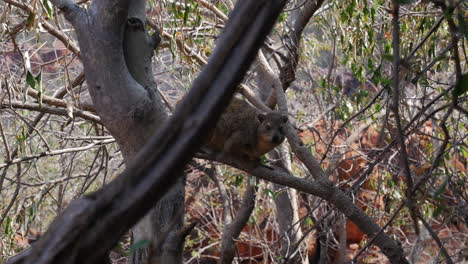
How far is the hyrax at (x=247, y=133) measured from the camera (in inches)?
190

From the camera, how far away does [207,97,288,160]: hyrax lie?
190 inches

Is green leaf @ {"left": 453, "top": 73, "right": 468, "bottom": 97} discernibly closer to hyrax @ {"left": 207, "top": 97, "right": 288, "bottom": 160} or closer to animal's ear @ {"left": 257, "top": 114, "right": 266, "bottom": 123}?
hyrax @ {"left": 207, "top": 97, "right": 288, "bottom": 160}

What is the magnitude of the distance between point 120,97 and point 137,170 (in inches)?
60.6

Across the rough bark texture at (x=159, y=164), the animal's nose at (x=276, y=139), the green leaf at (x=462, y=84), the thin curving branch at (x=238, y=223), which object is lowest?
the rough bark texture at (x=159, y=164)

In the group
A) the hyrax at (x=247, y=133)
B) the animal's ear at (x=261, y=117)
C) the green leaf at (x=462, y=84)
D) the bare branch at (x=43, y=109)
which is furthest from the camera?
the animal's ear at (x=261, y=117)

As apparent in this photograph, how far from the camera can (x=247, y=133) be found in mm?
5035

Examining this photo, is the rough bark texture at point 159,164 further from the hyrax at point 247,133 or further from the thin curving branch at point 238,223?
the thin curving branch at point 238,223

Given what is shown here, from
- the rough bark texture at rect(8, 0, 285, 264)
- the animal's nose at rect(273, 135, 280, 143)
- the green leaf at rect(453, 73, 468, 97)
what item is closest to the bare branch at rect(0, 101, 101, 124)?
the animal's nose at rect(273, 135, 280, 143)

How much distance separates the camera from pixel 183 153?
3.83 ft

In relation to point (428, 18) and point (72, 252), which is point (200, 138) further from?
point (428, 18)

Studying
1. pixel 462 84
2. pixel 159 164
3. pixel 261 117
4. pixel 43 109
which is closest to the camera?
pixel 159 164

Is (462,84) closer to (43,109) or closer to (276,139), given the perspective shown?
(276,139)

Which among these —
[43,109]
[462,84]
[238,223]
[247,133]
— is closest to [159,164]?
[462,84]

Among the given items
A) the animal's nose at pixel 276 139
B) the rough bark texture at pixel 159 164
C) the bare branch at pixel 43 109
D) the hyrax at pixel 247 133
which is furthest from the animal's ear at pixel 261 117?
the rough bark texture at pixel 159 164
